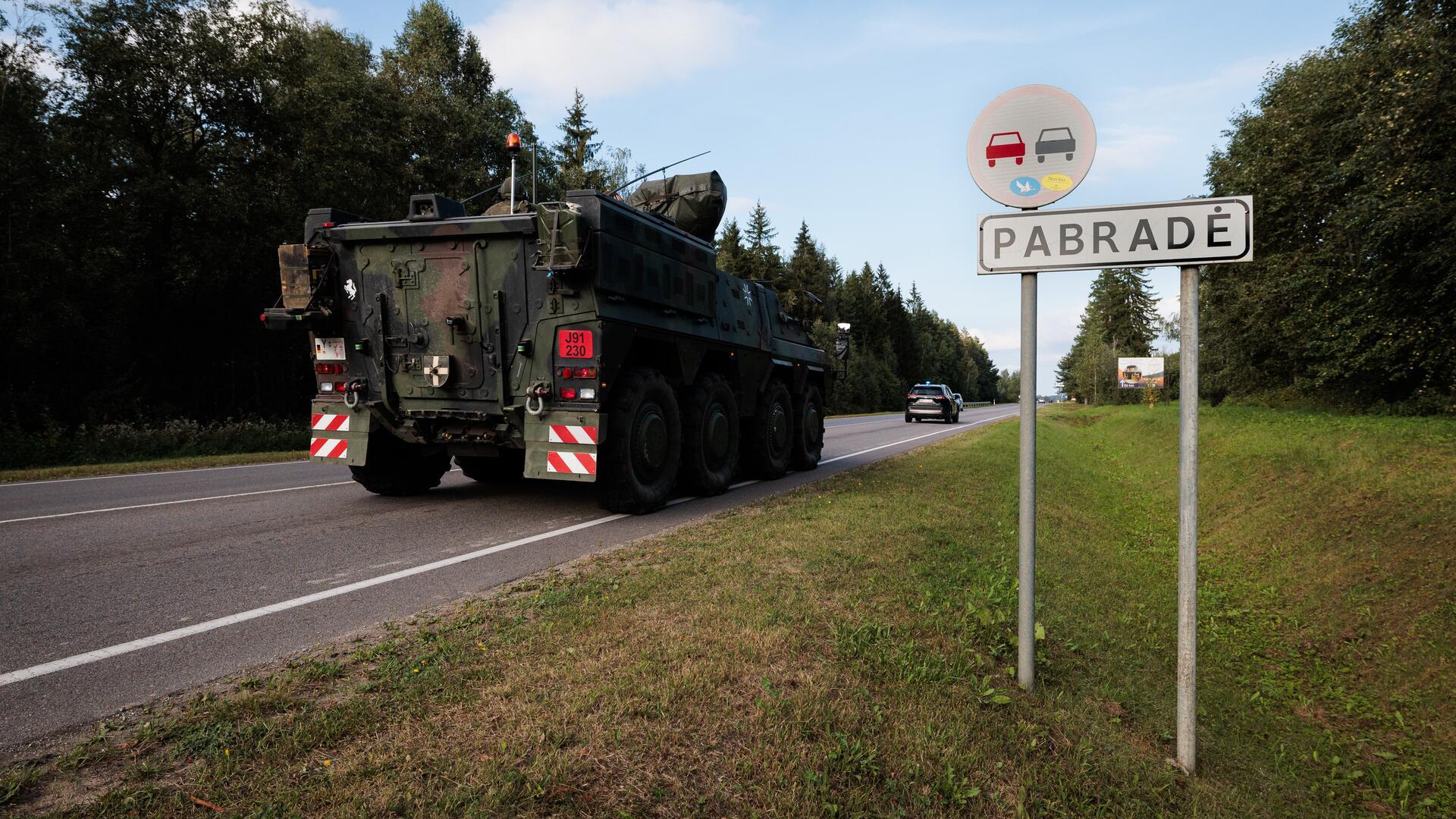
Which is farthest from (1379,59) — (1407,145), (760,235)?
(760,235)

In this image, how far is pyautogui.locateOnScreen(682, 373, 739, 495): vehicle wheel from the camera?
882 centimetres

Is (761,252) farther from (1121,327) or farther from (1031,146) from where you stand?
(1031,146)

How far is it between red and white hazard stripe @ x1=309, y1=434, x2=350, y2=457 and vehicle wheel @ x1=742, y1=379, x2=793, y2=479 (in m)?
5.25

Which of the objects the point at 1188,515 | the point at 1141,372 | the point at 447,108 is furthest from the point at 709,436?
the point at 1141,372

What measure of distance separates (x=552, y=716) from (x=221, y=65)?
76.7 ft

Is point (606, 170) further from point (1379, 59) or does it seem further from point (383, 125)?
point (1379, 59)

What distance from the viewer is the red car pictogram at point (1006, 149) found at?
347 cm

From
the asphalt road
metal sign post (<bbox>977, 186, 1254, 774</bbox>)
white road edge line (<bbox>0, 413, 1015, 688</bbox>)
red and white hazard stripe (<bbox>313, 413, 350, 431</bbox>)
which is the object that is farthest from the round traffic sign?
red and white hazard stripe (<bbox>313, 413, 350, 431</bbox>)

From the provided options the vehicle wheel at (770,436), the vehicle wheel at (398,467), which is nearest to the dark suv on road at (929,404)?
the vehicle wheel at (770,436)

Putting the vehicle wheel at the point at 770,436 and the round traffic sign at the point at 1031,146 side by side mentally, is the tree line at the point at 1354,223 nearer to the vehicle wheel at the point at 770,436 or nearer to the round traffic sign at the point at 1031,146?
the vehicle wheel at the point at 770,436

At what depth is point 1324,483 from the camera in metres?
9.63

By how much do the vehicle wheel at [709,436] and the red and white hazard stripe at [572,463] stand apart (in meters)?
1.93

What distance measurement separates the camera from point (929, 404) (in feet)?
107

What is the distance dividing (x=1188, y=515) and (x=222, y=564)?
19.7ft
